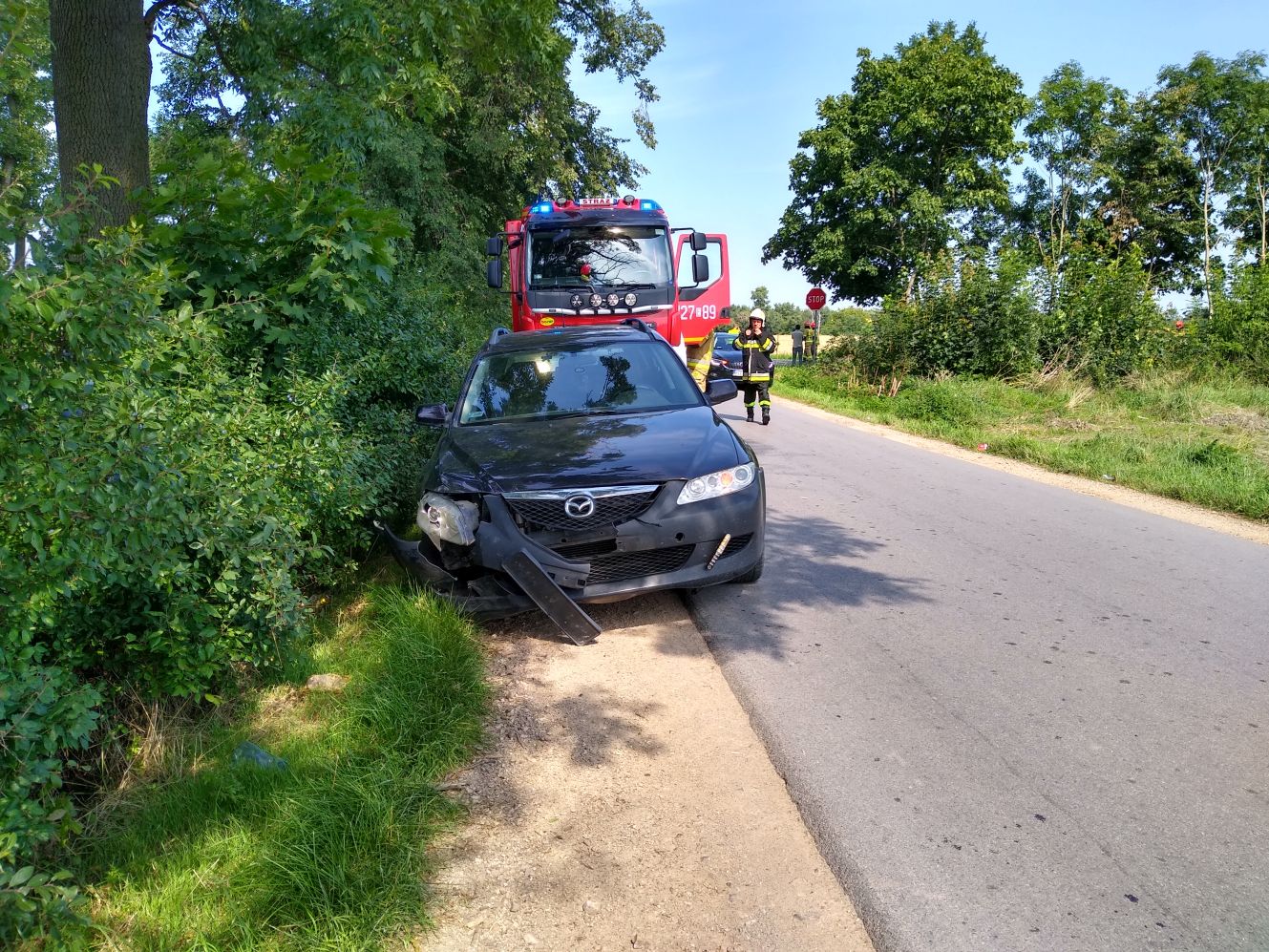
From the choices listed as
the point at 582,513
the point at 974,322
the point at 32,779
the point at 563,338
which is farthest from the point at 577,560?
the point at 974,322

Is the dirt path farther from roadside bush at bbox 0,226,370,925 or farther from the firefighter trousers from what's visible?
the firefighter trousers

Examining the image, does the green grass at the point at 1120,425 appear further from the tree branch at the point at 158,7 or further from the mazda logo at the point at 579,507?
the tree branch at the point at 158,7

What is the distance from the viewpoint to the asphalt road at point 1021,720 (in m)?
2.69

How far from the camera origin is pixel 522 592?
469cm

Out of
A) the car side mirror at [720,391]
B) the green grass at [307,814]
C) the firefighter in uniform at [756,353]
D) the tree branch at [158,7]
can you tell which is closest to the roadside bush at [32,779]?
the green grass at [307,814]

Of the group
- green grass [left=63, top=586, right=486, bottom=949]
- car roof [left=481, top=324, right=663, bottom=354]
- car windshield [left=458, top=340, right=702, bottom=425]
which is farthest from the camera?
car roof [left=481, top=324, right=663, bottom=354]

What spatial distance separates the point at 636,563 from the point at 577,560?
0.33 m

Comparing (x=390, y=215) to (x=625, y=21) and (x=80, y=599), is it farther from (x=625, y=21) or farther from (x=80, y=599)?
(x=625, y=21)

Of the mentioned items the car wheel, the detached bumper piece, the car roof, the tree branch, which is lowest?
the car wheel

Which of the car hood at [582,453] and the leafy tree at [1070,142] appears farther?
the leafy tree at [1070,142]

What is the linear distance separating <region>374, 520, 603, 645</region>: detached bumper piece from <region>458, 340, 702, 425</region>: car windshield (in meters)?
1.46

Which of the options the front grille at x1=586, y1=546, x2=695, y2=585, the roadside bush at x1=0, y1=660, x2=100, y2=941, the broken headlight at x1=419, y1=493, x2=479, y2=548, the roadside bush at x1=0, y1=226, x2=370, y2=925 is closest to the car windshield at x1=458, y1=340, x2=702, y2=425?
the broken headlight at x1=419, y1=493, x2=479, y2=548

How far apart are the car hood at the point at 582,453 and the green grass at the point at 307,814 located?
0.79 meters

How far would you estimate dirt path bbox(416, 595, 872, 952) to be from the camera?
2629 mm
